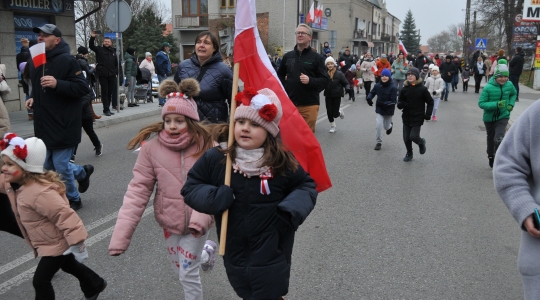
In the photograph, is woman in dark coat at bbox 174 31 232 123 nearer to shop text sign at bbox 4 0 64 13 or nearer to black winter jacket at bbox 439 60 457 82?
shop text sign at bbox 4 0 64 13

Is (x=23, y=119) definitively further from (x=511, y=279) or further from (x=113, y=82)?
(x=511, y=279)

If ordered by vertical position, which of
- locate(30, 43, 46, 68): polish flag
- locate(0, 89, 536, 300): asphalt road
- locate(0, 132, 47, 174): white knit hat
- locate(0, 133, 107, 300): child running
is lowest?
locate(0, 89, 536, 300): asphalt road

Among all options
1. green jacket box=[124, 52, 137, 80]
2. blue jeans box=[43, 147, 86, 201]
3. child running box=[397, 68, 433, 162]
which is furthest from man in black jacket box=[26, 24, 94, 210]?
green jacket box=[124, 52, 137, 80]

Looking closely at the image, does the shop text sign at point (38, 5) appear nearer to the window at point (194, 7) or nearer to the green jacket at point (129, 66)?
the green jacket at point (129, 66)

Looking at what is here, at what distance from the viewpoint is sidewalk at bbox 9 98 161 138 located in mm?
11695

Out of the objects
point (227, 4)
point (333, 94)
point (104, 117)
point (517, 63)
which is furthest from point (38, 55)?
point (227, 4)

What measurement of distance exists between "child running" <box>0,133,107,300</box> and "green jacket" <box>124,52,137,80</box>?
12973mm

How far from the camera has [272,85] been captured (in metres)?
3.47

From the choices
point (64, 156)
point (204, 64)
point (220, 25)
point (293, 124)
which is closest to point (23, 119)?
point (64, 156)

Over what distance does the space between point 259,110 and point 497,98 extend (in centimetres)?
646

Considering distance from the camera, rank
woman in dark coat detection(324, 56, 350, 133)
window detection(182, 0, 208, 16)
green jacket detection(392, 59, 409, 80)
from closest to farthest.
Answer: woman in dark coat detection(324, 56, 350, 133), green jacket detection(392, 59, 409, 80), window detection(182, 0, 208, 16)

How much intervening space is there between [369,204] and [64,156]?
3.45 m

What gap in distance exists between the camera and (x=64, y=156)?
5.76 m

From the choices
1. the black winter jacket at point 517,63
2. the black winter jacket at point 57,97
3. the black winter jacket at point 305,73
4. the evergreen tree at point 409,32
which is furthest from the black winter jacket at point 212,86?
the evergreen tree at point 409,32
